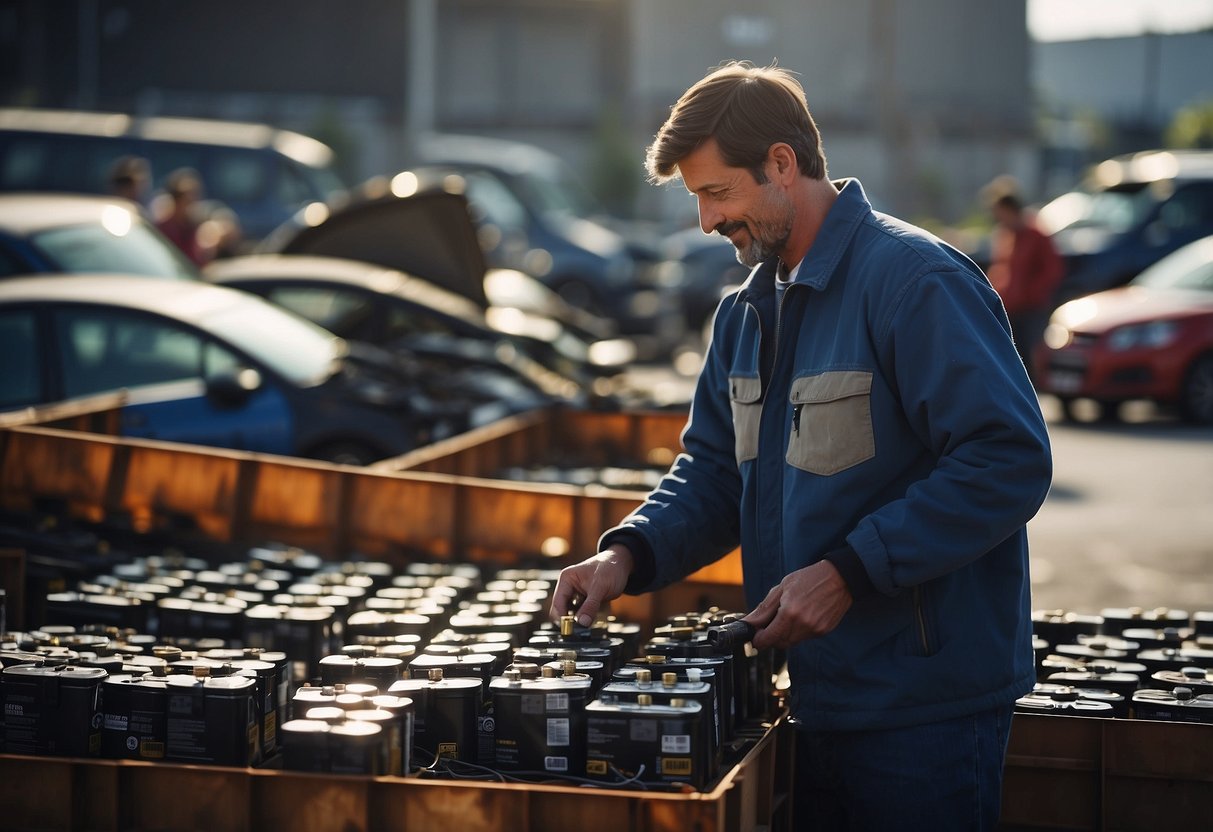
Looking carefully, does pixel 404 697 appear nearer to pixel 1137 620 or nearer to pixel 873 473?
pixel 873 473

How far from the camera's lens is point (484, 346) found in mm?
11188

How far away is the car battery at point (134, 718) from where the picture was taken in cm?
378

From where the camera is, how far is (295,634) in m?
4.84

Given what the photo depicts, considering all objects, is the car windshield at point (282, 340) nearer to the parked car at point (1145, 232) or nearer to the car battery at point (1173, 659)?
the car battery at point (1173, 659)

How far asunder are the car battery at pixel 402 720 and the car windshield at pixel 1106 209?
59.3ft

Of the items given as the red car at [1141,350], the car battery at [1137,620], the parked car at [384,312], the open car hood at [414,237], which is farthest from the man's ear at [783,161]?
the red car at [1141,350]

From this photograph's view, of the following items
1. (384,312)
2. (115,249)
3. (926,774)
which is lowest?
(926,774)

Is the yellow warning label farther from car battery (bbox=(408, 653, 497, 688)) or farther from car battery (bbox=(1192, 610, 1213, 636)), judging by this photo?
car battery (bbox=(1192, 610, 1213, 636))

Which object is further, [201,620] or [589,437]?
[589,437]

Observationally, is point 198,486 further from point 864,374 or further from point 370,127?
point 370,127

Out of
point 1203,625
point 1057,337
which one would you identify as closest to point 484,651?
point 1203,625

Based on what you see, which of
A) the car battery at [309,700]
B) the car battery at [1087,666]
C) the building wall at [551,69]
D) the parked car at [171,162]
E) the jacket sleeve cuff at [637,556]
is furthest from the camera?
the building wall at [551,69]

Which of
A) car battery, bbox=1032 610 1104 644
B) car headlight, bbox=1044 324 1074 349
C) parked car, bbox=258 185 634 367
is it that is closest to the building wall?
car headlight, bbox=1044 324 1074 349

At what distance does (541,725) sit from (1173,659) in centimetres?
223
